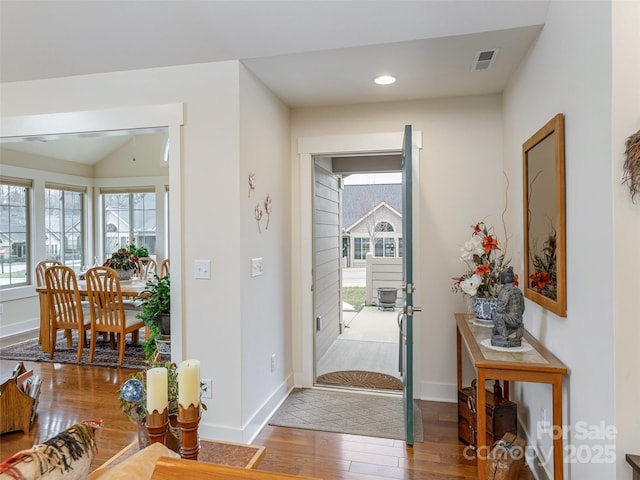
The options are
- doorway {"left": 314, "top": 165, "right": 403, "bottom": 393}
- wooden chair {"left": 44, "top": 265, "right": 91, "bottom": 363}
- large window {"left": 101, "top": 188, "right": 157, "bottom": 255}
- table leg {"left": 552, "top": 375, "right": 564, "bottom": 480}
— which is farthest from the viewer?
large window {"left": 101, "top": 188, "right": 157, "bottom": 255}

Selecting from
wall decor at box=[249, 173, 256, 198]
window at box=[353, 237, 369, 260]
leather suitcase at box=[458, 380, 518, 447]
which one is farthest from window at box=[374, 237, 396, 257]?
wall decor at box=[249, 173, 256, 198]

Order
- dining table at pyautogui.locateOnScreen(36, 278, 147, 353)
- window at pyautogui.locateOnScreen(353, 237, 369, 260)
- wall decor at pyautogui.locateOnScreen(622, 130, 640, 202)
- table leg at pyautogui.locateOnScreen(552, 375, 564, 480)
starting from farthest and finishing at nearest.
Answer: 1. window at pyautogui.locateOnScreen(353, 237, 369, 260)
2. dining table at pyautogui.locateOnScreen(36, 278, 147, 353)
3. table leg at pyautogui.locateOnScreen(552, 375, 564, 480)
4. wall decor at pyautogui.locateOnScreen(622, 130, 640, 202)

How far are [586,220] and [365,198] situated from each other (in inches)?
370

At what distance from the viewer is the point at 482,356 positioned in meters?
1.95

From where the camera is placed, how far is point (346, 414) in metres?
3.01

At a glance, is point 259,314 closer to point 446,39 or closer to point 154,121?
point 154,121

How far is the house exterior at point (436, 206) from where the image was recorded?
139 cm

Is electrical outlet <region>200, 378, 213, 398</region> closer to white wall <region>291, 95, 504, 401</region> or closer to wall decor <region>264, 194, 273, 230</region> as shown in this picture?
wall decor <region>264, 194, 273, 230</region>

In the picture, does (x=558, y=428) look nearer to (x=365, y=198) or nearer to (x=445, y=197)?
(x=445, y=197)

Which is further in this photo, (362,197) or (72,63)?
(362,197)

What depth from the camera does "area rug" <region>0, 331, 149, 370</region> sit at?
422cm

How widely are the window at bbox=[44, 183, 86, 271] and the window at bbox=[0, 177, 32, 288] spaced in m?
0.35

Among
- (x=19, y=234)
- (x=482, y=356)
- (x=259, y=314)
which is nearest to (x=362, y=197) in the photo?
(x=19, y=234)

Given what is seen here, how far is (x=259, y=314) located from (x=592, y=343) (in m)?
1.96
